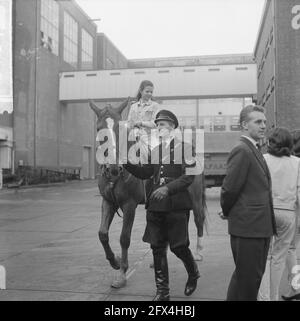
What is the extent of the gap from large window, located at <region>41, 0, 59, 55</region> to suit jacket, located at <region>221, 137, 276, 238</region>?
108 feet

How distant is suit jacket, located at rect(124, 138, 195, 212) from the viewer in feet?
14.3

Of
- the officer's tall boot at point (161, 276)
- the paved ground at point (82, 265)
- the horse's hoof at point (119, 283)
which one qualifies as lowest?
the paved ground at point (82, 265)

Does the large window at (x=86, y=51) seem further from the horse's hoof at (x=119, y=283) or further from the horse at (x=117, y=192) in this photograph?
the horse's hoof at (x=119, y=283)

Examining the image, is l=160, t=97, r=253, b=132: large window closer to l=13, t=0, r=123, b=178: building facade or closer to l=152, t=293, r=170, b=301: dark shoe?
l=13, t=0, r=123, b=178: building facade

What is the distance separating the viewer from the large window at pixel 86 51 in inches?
1687

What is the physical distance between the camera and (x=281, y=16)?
24.6m

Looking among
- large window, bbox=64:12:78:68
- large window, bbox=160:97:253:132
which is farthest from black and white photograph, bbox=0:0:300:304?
large window, bbox=64:12:78:68

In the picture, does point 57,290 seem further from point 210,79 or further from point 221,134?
point 210,79

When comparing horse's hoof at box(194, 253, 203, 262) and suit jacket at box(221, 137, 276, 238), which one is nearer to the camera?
suit jacket at box(221, 137, 276, 238)

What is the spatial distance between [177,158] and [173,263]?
2362mm

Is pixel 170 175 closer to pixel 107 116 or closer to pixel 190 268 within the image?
pixel 190 268

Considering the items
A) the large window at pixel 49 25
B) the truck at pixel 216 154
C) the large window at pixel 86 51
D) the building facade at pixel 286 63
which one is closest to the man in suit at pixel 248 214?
the truck at pixel 216 154

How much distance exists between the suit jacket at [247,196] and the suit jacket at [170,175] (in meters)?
0.88
